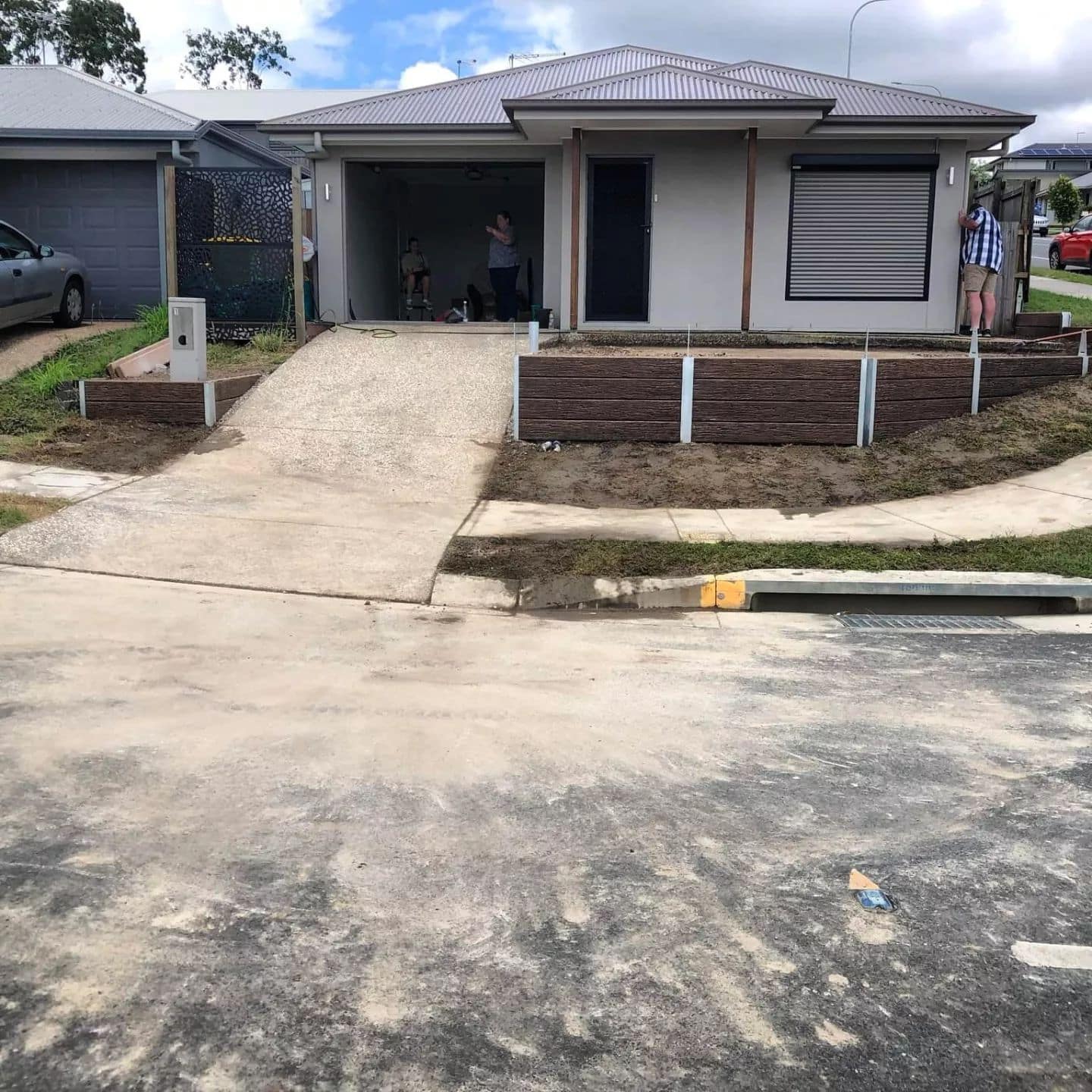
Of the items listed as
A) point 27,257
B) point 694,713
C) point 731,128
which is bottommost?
point 694,713

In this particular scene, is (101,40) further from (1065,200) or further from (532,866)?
(532,866)

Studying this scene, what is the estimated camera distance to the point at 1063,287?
78.1 ft

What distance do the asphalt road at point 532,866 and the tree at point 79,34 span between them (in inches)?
2114

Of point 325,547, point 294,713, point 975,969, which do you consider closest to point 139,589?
point 325,547

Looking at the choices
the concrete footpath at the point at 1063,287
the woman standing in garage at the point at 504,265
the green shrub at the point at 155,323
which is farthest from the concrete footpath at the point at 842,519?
the concrete footpath at the point at 1063,287

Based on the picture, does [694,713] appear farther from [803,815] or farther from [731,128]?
[731,128]

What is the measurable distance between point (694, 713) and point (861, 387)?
6.87m

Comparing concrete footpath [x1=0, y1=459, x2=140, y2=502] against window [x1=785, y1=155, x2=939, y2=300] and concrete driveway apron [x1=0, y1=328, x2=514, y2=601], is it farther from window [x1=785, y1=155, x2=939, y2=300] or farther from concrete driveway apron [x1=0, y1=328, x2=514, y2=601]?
window [x1=785, y1=155, x2=939, y2=300]

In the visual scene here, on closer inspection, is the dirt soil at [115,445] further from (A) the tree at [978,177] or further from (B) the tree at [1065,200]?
(B) the tree at [1065,200]

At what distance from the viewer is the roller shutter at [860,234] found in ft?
49.7

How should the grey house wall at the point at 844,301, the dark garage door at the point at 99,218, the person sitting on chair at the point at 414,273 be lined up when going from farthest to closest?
the person sitting on chair at the point at 414,273
the dark garage door at the point at 99,218
the grey house wall at the point at 844,301

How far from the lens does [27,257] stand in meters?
14.0

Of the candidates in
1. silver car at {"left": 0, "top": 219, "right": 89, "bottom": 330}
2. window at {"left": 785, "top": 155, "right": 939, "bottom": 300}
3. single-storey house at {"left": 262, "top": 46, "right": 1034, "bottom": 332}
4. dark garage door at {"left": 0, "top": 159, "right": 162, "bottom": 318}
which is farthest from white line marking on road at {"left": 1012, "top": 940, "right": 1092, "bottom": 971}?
dark garage door at {"left": 0, "top": 159, "right": 162, "bottom": 318}

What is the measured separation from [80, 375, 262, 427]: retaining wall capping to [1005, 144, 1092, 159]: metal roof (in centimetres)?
7737
